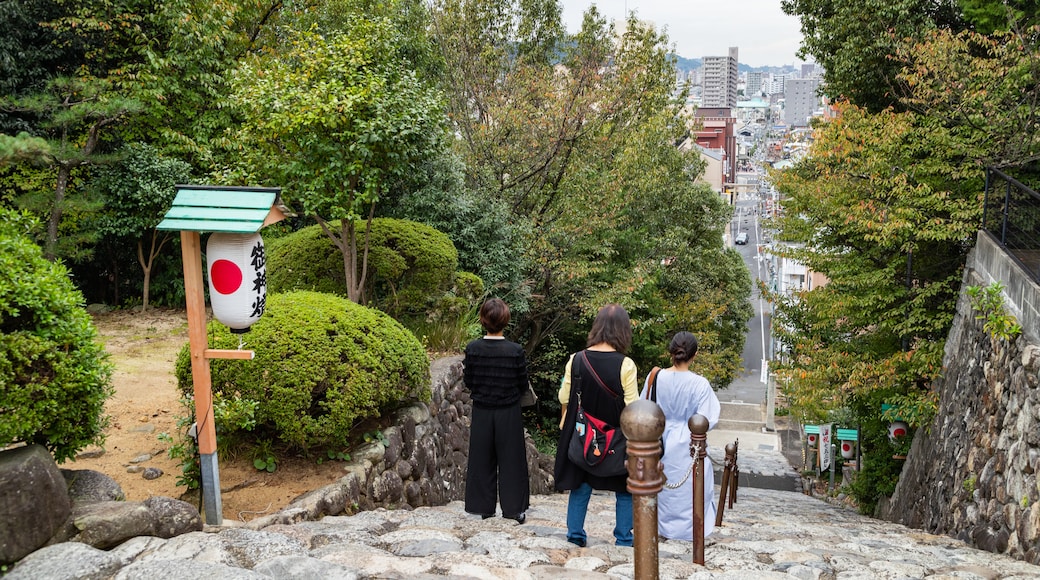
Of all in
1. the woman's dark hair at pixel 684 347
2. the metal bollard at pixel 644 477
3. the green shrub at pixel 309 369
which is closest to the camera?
the metal bollard at pixel 644 477

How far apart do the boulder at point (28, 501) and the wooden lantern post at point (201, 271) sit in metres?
1.09

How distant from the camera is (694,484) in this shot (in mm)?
4973

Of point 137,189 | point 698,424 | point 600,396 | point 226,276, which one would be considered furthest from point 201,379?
point 137,189

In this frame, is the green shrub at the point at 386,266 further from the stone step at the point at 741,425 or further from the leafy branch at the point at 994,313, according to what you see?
the stone step at the point at 741,425

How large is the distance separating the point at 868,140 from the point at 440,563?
31.0 ft

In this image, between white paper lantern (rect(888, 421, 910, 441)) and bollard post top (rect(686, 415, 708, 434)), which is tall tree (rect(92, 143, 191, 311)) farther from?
white paper lantern (rect(888, 421, 910, 441))

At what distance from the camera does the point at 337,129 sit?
886 cm

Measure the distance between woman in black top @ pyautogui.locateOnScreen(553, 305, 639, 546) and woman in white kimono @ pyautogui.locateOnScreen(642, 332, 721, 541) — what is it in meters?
0.55

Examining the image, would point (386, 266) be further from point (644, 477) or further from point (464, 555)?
point (644, 477)

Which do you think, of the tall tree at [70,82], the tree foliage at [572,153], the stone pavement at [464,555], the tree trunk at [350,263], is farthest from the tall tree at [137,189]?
the stone pavement at [464,555]

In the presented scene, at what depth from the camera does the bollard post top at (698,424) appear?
486 centimetres

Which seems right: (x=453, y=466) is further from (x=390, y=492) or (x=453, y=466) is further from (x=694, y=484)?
(x=694, y=484)

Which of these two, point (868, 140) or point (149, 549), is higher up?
point (868, 140)

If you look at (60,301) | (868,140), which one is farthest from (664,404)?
(868,140)
